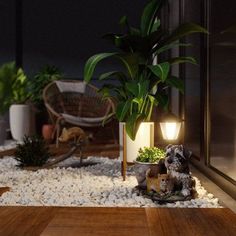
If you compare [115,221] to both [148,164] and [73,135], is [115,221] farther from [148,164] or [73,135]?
[73,135]

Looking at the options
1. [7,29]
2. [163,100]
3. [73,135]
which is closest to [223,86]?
[163,100]

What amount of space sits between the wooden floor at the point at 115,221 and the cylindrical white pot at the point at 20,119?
3480mm

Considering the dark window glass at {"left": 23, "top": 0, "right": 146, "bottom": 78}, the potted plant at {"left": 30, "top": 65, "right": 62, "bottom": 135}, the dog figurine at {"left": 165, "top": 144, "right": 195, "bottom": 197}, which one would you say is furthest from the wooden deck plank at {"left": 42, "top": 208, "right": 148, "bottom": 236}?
the dark window glass at {"left": 23, "top": 0, "right": 146, "bottom": 78}

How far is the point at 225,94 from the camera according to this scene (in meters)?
2.60

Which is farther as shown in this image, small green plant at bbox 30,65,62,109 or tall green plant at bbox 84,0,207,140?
small green plant at bbox 30,65,62,109

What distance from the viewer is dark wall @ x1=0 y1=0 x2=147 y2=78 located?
→ 250 inches

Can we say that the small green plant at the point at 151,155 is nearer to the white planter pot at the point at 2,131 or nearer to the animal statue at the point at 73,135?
the animal statue at the point at 73,135

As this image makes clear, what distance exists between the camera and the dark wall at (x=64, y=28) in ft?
20.9

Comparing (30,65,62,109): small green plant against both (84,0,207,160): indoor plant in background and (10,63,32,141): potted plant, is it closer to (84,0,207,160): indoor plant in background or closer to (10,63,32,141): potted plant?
(10,63,32,141): potted plant

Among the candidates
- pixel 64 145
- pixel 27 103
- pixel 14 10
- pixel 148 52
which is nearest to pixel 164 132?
pixel 148 52

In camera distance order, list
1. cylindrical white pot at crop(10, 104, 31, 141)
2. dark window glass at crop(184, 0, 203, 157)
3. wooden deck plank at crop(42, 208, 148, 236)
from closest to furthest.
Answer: wooden deck plank at crop(42, 208, 148, 236) < dark window glass at crop(184, 0, 203, 157) < cylindrical white pot at crop(10, 104, 31, 141)

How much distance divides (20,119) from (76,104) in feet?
2.45

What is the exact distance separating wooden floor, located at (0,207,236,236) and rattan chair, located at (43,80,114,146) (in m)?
2.81

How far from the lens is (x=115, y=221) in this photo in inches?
76.8
